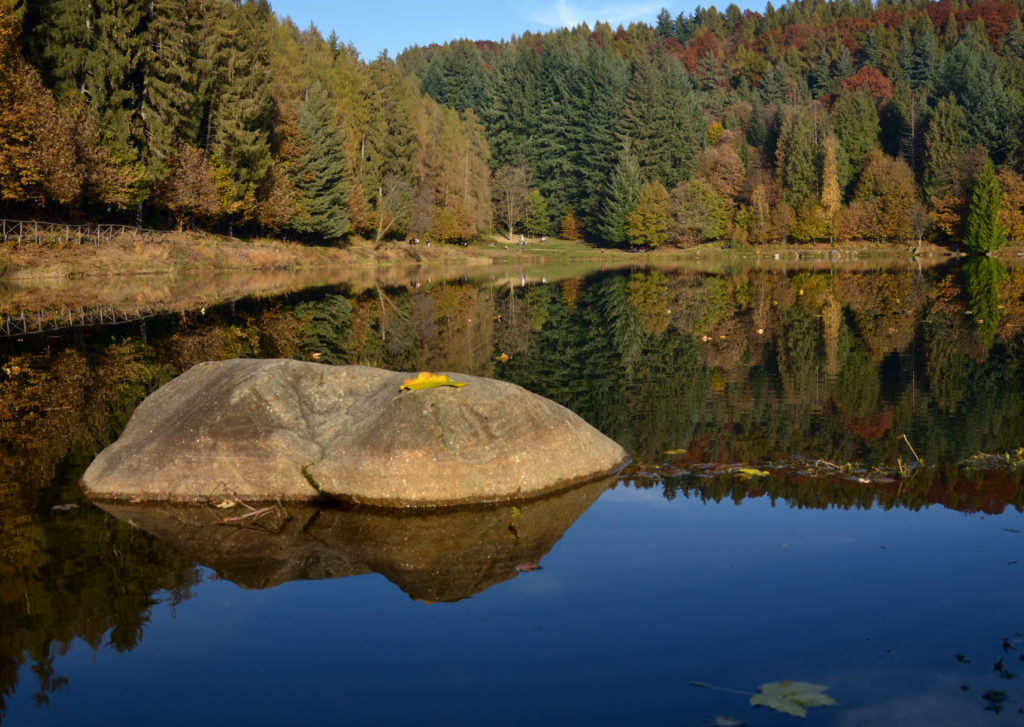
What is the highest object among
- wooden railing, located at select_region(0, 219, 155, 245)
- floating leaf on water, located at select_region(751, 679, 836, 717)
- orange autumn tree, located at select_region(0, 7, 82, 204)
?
orange autumn tree, located at select_region(0, 7, 82, 204)

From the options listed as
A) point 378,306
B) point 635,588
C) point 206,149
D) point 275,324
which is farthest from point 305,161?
point 635,588

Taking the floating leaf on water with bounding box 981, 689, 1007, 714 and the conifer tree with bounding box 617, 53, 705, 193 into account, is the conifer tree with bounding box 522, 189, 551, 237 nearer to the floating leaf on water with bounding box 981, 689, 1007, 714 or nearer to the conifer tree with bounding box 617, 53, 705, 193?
the conifer tree with bounding box 617, 53, 705, 193

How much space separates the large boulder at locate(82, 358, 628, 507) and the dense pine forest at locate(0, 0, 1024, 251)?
3648 centimetres

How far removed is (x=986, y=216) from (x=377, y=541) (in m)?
86.8

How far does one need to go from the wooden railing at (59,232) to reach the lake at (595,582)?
1174 inches

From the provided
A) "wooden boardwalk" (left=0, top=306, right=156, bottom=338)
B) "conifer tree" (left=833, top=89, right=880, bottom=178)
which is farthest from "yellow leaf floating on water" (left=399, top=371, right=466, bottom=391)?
"conifer tree" (left=833, top=89, right=880, bottom=178)

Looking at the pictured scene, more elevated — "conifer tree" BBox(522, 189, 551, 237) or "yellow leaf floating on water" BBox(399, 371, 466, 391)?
"conifer tree" BBox(522, 189, 551, 237)

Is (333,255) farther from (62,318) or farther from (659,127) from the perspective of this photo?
(659,127)

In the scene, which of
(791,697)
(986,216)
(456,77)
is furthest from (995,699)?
(456,77)

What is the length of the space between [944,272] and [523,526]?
189 feet

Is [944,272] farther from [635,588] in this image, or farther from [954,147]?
[635,588]

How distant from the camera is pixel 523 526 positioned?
9320 mm

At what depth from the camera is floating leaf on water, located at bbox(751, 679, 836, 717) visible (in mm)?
5660

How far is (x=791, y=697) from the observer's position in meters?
5.77
